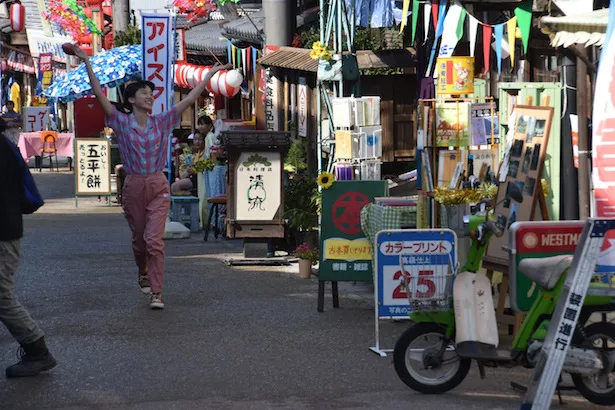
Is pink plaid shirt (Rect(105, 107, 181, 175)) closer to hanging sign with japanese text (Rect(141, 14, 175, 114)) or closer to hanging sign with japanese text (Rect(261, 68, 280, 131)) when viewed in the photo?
hanging sign with japanese text (Rect(141, 14, 175, 114))

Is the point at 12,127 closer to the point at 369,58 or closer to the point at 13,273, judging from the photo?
the point at 13,273

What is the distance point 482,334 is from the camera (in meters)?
7.81

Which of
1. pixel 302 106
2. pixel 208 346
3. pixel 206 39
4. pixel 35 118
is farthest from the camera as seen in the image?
pixel 35 118

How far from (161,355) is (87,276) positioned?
4.80 meters

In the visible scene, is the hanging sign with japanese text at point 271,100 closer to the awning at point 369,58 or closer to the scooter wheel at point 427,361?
the awning at point 369,58

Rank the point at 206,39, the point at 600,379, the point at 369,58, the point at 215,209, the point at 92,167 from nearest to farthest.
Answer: the point at 600,379
the point at 215,209
the point at 369,58
the point at 92,167
the point at 206,39

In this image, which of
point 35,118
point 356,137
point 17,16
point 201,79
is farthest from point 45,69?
point 356,137

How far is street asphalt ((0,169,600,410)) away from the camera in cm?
795

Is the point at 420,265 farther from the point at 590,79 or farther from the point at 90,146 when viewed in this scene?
the point at 90,146

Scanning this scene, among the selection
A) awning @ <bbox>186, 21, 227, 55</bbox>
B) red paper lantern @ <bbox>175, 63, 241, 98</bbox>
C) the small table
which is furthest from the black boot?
the small table

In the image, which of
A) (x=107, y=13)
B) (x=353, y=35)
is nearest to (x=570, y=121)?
(x=353, y=35)

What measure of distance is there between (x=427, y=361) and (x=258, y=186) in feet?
25.7

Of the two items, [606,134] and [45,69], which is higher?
[45,69]

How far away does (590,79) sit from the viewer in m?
12.1
